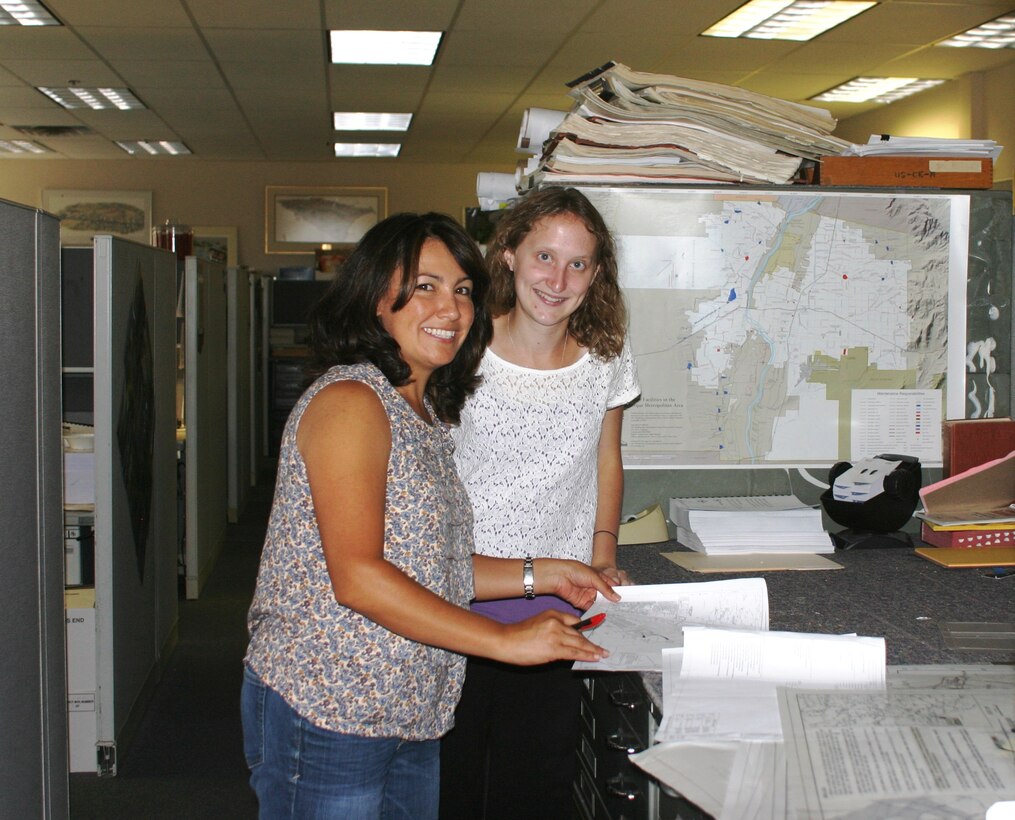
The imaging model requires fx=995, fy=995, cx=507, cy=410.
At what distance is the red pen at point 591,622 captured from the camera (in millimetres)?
1266

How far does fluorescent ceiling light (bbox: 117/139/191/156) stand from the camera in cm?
960

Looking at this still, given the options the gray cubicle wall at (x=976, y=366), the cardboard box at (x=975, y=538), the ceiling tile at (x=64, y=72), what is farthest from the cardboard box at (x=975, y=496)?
the ceiling tile at (x=64, y=72)

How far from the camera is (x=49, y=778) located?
5.58ft

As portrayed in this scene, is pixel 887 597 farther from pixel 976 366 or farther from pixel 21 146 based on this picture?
pixel 21 146

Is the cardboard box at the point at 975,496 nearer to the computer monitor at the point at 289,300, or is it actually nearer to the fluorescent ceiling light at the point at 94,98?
the computer monitor at the point at 289,300

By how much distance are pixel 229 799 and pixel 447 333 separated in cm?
181

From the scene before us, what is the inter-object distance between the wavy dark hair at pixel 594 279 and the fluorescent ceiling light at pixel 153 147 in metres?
8.77

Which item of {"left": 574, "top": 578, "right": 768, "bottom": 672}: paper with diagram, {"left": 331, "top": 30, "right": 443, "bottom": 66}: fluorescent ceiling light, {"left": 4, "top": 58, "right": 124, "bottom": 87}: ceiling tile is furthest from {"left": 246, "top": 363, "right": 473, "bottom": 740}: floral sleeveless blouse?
{"left": 4, "top": 58, "right": 124, "bottom": 87}: ceiling tile

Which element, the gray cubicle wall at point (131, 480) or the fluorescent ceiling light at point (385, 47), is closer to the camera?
the gray cubicle wall at point (131, 480)

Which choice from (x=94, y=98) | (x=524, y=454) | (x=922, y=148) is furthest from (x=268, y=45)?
(x=524, y=454)

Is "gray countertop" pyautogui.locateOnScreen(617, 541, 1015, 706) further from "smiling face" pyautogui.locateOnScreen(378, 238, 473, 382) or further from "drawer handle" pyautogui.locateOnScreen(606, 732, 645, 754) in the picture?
"smiling face" pyautogui.locateOnScreen(378, 238, 473, 382)

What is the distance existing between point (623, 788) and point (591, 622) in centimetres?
33

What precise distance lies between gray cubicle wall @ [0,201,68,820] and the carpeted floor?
0.77 meters

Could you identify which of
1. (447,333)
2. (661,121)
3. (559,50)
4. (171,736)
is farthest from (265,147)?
(447,333)
